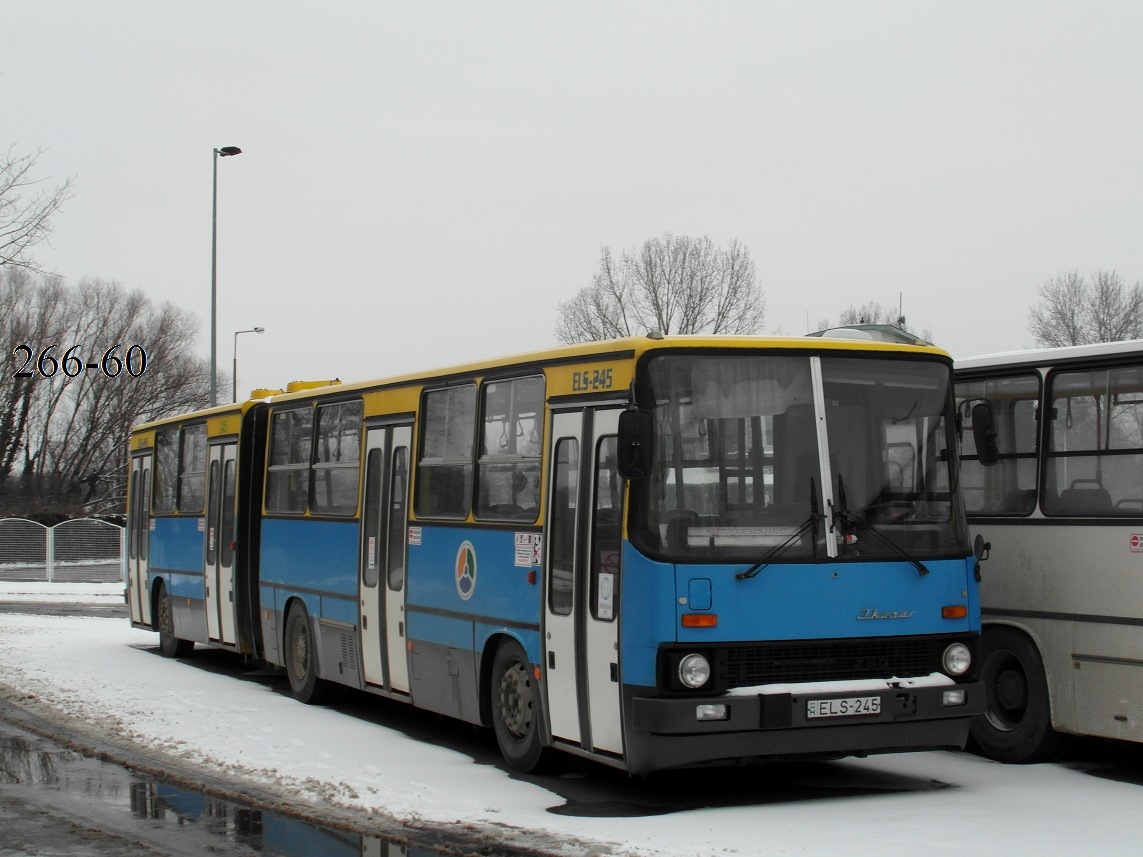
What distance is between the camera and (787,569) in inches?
360

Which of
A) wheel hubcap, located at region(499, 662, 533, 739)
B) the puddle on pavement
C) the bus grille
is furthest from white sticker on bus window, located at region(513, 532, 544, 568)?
the puddle on pavement

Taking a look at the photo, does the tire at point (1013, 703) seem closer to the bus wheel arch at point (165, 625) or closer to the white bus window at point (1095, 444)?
the white bus window at point (1095, 444)

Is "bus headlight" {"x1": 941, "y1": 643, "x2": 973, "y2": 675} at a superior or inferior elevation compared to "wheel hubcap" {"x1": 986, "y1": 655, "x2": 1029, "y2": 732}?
superior

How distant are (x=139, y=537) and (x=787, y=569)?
1458cm

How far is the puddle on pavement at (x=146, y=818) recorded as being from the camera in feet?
27.0

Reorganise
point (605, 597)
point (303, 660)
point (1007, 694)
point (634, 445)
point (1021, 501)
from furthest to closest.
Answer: point (303, 660)
point (1007, 694)
point (1021, 501)
point (605, 597)
point (634, 445)

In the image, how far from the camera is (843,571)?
923 centimetres

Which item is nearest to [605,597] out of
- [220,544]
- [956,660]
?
[956,660]

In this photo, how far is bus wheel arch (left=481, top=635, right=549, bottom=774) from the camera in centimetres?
1044

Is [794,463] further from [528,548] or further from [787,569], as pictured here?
[528,548]

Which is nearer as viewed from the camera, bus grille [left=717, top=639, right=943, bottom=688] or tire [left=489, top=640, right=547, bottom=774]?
bus grille [left=717, top=639, right=943, bottom=688]

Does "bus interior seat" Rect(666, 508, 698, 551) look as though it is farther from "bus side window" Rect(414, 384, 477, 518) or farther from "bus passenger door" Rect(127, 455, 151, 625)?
"bus passenger door" Rect(127, 455, 151, 625)

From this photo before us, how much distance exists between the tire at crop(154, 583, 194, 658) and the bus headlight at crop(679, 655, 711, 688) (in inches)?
486

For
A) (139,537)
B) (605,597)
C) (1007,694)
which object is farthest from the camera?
(139,537)
